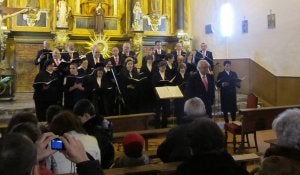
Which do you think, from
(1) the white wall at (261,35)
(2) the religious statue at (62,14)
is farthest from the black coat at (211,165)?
(2) the religious statue at (62,14)

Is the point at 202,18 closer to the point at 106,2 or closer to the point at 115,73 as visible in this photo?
the point at 106,2

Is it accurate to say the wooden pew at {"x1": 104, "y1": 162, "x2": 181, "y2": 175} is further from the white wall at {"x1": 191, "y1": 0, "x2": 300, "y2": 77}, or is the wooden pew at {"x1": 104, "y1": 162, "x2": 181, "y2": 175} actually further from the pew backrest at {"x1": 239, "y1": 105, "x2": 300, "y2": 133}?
the white wall at {"x1": 191, "y1": 0, "x2": 300, "y2": 77}

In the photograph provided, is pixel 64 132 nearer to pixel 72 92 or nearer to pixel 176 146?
pixel 176 146

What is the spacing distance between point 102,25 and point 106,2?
1427 mm

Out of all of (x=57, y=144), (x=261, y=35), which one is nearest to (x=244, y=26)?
(x=261, y=35)

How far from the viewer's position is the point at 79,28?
15141 millimetres

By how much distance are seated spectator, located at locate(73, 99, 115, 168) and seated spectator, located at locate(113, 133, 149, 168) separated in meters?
0.53

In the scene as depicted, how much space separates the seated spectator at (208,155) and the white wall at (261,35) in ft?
32.6

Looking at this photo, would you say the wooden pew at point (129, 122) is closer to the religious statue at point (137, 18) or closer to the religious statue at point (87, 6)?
the religious statue at point (137, 18)

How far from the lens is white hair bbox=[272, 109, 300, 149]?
9.42 feet

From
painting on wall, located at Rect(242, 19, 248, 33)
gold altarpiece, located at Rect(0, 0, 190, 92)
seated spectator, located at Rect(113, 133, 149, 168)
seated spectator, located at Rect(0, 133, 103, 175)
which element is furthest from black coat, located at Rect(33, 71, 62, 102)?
painting on wall, located at Rect(242, 19, 248, 33)

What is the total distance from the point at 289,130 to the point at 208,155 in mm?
791

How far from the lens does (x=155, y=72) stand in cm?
930

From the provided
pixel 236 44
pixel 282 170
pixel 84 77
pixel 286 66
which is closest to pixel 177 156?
pixel 282 170
